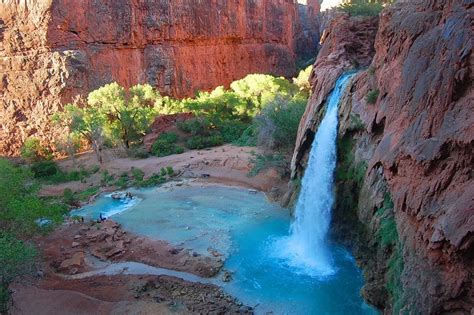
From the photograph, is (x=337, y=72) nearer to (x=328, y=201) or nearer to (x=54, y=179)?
(x=328, y=201)

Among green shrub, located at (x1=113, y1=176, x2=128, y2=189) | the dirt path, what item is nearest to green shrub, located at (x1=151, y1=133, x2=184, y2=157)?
the dirt path

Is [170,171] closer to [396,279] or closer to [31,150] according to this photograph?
[31,150]

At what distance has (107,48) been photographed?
3706 cm

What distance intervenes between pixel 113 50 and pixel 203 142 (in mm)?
14045

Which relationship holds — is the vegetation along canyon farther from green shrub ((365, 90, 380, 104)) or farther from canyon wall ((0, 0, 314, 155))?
canyon wall ((0, 0, 314, 155))

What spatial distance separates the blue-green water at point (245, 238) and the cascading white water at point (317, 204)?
0.40 m

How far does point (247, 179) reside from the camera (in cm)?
2342

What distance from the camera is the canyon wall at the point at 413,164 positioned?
7.28 metres

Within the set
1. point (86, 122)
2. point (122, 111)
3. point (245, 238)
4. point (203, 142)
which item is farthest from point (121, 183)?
point (245, 238)

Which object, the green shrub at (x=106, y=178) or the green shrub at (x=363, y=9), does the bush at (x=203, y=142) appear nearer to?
the green shrub at (x=106, y=178)

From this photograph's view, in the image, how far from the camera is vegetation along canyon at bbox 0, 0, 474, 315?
8.49m

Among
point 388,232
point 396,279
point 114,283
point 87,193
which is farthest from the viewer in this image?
point 87,193

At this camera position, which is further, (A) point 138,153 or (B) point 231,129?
(B) point 231,129

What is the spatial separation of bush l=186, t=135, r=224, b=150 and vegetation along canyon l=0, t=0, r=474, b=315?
6.3 inches
